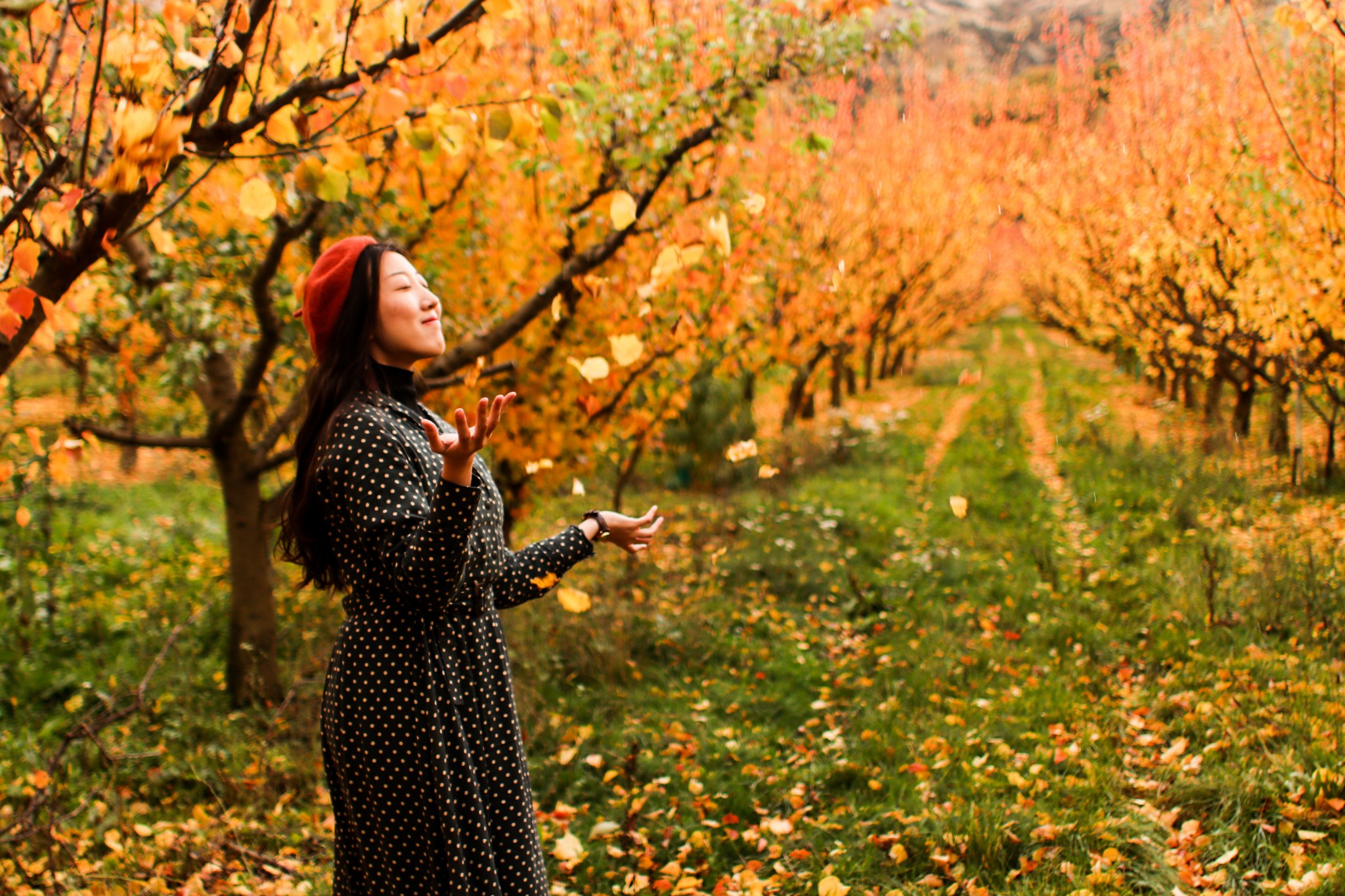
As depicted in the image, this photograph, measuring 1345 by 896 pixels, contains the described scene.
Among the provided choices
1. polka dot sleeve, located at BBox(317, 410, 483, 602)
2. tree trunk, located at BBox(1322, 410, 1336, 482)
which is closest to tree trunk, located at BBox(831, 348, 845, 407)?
tree trunk, located at BBox(1322, 410, 1336, 482)

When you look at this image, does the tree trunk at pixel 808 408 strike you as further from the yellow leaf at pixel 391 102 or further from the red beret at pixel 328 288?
the red beret at pixel 328 288

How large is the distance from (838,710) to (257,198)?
3.64 meters

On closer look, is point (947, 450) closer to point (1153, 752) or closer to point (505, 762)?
point (1153, 752)

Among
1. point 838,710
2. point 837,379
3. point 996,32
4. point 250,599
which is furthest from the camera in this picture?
point 996,32

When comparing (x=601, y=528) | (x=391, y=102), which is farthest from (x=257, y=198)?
(x=601, y=528)

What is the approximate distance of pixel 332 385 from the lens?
1698 mm

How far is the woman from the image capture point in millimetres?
1606

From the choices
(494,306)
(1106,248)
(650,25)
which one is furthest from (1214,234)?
(494,306)

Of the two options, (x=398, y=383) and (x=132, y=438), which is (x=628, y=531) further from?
(x=132, y=438)

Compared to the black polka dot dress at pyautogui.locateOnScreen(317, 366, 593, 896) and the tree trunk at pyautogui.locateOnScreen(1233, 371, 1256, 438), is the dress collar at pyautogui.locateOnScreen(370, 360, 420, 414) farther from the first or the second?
the tree trunk at pyautogui.locateOnScreen(1233, 371, 1256, 438)

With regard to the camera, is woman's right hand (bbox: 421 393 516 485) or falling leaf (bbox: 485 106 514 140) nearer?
woman's right hand (bbox: 421 393 516 485)

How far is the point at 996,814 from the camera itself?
2.97 metres

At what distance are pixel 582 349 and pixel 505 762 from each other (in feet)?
12.6

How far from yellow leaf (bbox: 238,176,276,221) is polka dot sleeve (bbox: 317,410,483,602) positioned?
1.77 feet
